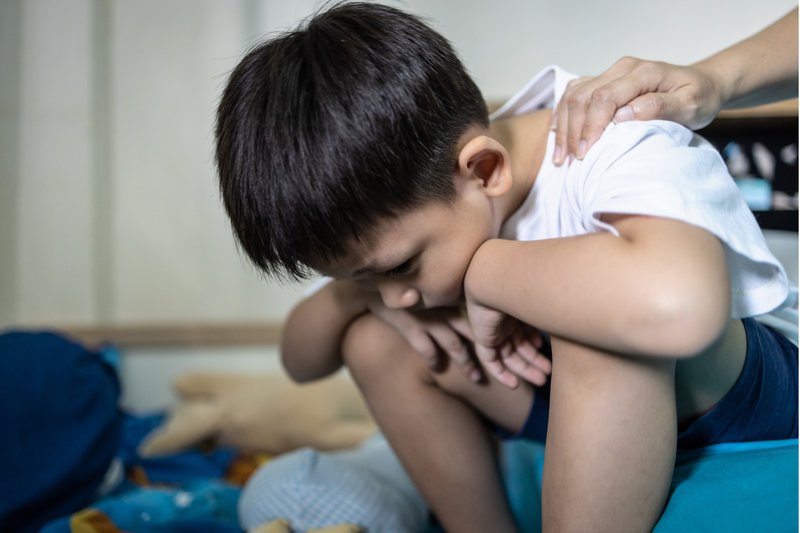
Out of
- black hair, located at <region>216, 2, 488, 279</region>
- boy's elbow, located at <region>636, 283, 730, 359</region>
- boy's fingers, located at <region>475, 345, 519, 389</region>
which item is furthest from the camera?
boy's fingers, located at <region>475, 345, 519, 389</region>

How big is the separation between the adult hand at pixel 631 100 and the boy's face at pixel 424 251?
102mm

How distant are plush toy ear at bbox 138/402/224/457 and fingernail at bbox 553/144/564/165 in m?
0.97

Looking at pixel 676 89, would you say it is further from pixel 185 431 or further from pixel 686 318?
pixel 185 431

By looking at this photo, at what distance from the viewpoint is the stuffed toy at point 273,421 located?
1386 millimetres

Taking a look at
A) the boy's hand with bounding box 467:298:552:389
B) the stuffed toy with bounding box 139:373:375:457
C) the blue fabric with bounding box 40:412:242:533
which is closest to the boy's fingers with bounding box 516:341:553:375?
the boy's hand with bounding box 467:298:552:389

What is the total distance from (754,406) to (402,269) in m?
0.34

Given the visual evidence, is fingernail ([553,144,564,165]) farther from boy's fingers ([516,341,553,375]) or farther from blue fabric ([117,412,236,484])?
blue fabric ([117,412,236,484])

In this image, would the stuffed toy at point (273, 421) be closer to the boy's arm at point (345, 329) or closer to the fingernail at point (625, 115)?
the boy's arm at point (345, 329)

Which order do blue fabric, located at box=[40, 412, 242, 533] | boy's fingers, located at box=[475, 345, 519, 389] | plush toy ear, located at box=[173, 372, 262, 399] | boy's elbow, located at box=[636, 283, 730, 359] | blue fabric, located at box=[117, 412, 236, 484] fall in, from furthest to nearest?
plush toy ear, located at box=[173, 372, 262, 399] → blue fabric, located at box=[117, 412, 236, 484] → blue fabric, located at box=[40, 412, 242, 533] → boy's fingers, located at box=[475, 345, 519, 389] → boy's elbow, located at box=[636, 283, 730, 359]

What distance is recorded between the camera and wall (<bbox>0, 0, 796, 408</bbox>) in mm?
1655

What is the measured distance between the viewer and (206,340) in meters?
1.69

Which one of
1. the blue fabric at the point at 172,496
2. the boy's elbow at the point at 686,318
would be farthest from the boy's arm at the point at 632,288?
the blue fabric at the point at 172,496

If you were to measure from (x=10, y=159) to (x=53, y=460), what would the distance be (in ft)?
2.82

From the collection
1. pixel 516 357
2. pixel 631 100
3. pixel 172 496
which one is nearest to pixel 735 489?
pixel 516 357
